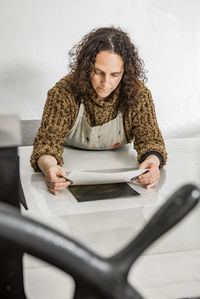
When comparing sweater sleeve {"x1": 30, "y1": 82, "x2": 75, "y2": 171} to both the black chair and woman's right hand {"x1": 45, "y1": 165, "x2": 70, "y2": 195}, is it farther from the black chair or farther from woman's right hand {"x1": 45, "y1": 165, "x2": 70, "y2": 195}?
the black chair

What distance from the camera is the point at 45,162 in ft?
5.82

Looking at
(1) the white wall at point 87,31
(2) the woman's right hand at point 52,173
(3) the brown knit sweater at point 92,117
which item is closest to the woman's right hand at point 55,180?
(2) the woman's right hand at point 52,173

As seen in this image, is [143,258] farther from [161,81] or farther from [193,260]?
[161,81]

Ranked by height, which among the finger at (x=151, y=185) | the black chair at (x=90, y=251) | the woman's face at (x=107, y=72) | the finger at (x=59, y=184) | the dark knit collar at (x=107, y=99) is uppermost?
the black chair at (x=90, y=251)

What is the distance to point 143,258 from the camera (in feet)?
3.93

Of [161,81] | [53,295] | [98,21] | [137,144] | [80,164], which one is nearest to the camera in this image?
[53,295]

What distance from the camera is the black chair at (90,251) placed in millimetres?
311

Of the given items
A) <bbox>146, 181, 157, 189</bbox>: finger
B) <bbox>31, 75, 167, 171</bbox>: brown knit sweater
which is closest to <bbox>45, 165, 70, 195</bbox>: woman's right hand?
<bbox>31, 75, 167, 171</bbox>: brown knit sweater

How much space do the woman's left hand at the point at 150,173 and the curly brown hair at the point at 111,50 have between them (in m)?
0.34

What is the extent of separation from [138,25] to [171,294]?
2582mm

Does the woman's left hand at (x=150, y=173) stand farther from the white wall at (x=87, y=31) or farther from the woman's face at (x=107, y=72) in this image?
the white wall at (x=87, y=31)

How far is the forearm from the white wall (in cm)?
130

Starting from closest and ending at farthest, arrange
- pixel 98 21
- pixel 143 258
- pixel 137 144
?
pixel 143 258 < pixel 137 144 < pixel 98 21

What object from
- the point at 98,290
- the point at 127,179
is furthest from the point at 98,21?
the point at 98,290
